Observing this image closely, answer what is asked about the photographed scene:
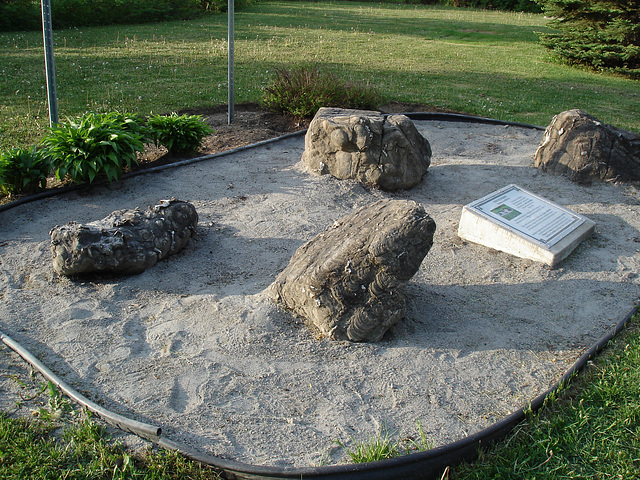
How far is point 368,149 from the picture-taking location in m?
5.85

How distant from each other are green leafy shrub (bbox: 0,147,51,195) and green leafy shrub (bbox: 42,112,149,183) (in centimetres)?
12

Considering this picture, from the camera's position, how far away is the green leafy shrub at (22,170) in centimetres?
532

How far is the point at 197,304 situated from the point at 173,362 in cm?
63

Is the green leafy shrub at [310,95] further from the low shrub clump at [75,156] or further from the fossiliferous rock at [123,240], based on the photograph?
the fossiliferous rock at [123,240]

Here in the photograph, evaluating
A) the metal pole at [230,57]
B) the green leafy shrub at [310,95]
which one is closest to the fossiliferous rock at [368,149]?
the green leafy shrub at [310,95]

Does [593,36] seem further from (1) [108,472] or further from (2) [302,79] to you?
(1) [108,472]

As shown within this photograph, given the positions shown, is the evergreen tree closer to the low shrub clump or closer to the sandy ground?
the sandy ground

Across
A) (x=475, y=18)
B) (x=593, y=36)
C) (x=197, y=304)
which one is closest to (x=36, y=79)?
(x=197, y=304)

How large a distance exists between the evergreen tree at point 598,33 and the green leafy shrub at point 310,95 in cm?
697

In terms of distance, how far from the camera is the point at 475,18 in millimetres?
23359

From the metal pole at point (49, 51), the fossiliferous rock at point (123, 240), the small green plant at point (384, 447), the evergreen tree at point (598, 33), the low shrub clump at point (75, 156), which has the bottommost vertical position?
the small green plant at point (384, 447)

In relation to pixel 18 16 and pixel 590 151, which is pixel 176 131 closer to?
pixel 590 151

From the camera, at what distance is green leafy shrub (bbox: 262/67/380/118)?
805cm

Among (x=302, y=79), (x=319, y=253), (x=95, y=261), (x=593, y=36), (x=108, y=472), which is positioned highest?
(x=593, y=36)
